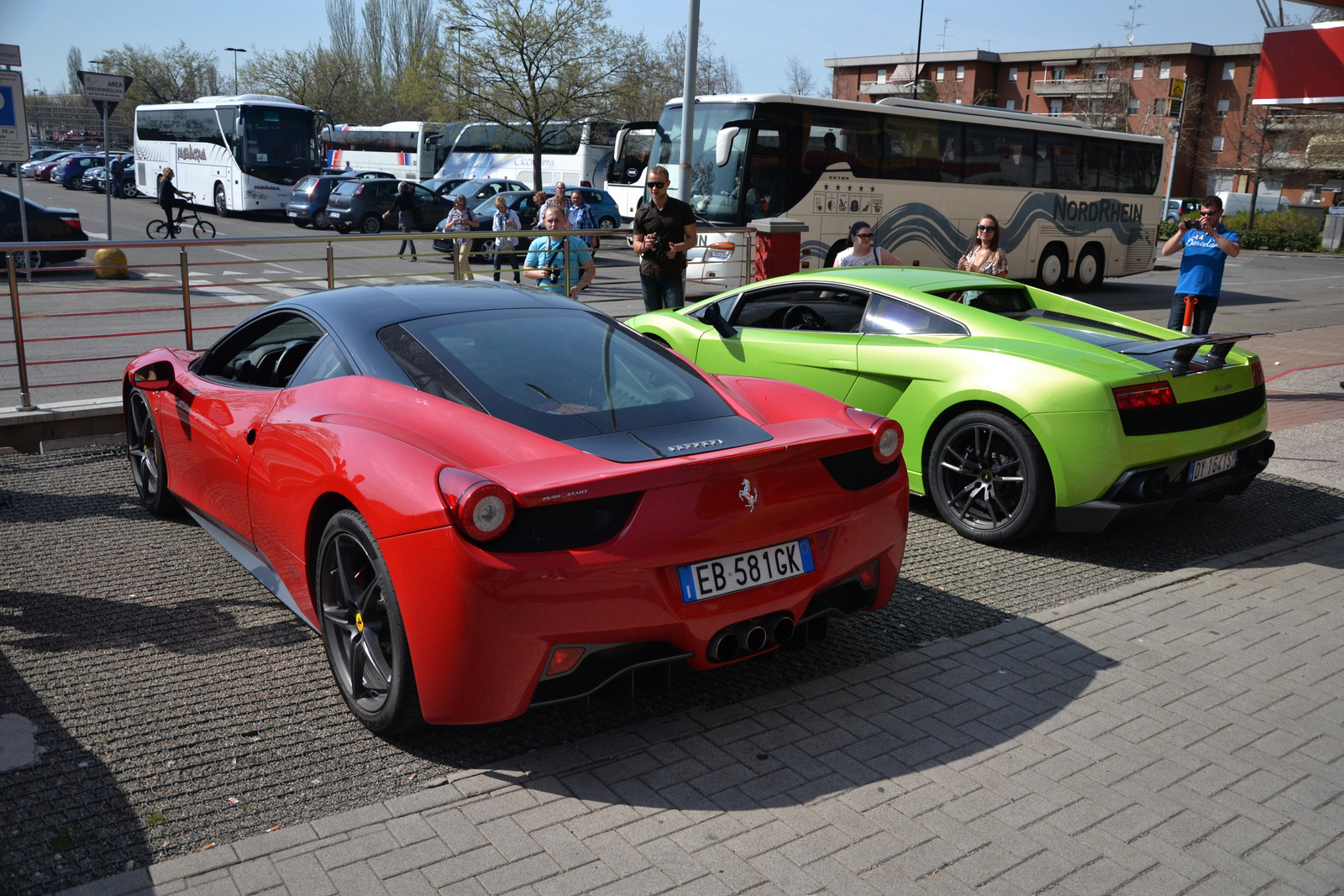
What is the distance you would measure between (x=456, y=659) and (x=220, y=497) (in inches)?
80.2

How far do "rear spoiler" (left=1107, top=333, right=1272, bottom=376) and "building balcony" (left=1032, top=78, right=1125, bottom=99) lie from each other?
69.8 metres

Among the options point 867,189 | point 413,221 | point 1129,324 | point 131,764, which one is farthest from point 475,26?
point 131,764

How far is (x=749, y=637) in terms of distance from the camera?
11.4ft

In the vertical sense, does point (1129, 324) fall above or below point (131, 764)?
above

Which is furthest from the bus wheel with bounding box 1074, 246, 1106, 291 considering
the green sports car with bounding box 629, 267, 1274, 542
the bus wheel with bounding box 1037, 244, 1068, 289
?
the green sports car with bounding box 629, 267, 1274, 542

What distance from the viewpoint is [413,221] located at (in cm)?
2853

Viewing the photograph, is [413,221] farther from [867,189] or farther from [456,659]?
[456,659]

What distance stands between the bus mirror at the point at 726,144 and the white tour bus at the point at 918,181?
0.02 meters

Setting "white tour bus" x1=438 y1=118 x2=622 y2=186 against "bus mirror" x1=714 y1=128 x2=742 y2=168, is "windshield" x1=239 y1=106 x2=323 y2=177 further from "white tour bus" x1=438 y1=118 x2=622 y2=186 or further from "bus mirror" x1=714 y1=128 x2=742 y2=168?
"bus mirror" x1=714 y1=128 x2=742 y2=168

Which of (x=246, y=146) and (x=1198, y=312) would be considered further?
(x=246, y=146)

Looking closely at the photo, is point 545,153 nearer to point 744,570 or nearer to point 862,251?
point 862,251

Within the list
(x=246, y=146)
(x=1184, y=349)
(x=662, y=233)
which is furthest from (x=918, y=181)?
(x=246, y=146)

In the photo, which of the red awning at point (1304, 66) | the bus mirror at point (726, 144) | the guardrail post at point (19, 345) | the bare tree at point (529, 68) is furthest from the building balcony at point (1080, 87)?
the guardrail post at point (19, 345)

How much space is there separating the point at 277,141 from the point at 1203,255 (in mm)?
31050
